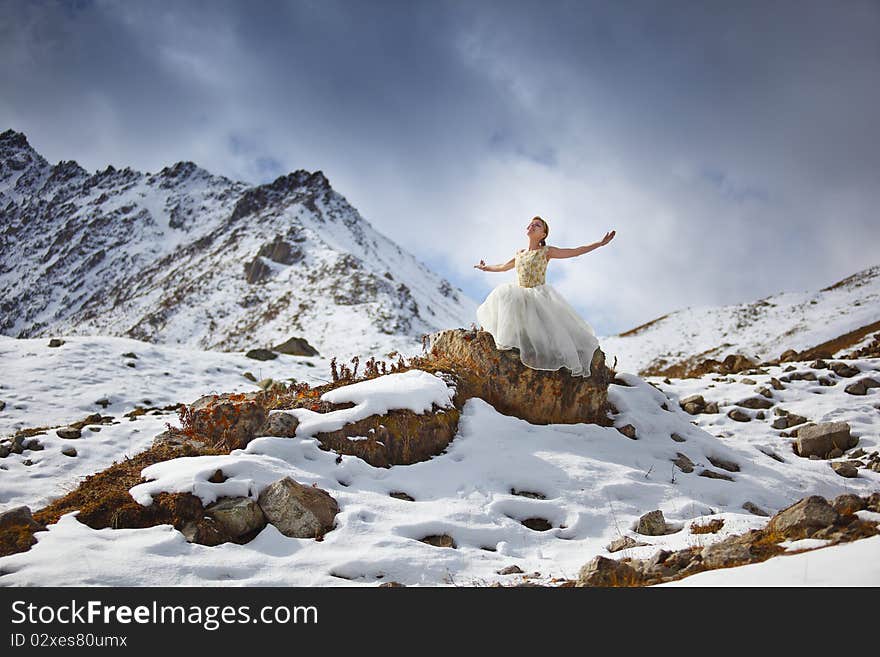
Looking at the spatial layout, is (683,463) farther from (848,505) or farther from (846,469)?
(848,505)

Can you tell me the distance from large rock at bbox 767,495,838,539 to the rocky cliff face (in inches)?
1110

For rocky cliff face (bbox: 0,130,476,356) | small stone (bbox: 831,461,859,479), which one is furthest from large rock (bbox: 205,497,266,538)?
rocky cliff face (bbox: 0,130,476,356)

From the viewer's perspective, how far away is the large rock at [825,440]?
26.5 feet

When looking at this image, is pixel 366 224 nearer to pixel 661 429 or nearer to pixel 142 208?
pixel 142 208

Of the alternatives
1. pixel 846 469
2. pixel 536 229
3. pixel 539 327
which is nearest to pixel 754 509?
pixel 846 469

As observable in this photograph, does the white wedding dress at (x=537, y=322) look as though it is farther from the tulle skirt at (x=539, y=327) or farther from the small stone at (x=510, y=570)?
the small stone at (x=510, y=570)

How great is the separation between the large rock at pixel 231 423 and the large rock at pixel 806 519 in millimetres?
5115

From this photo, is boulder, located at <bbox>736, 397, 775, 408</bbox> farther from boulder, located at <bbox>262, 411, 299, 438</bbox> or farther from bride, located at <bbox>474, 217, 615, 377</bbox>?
Answer: boulder, located at <bbox>262, 411, 299, 438</bbox>

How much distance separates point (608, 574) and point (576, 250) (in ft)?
18.9

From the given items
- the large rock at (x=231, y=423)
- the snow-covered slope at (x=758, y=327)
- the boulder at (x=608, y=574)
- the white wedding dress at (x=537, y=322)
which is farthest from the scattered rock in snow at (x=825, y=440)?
the snow-covered slope at (x=758, y=327)

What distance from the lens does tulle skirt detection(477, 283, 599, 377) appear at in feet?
25.4

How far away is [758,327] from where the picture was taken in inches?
1158
